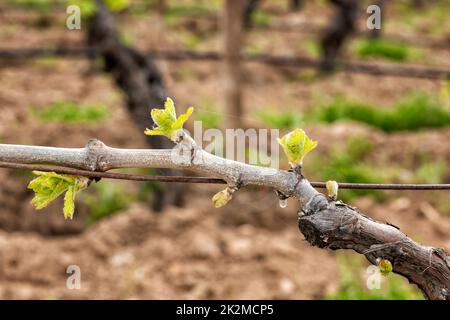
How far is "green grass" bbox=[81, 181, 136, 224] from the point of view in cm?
391

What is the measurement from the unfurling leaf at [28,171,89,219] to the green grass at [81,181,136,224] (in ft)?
8.44

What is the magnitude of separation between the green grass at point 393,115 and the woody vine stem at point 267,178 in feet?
13.2

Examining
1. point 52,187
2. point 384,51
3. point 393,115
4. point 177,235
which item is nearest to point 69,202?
point 52,187

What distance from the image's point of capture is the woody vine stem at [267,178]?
4.27ft

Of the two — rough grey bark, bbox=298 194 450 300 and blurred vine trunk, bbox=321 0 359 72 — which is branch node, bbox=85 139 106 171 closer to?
rough grey bark, bbox=298 194 450 300

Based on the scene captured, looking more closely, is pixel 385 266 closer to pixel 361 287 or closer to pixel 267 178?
pixel 267 178

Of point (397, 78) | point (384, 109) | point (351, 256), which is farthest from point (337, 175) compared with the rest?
point (397, 78)

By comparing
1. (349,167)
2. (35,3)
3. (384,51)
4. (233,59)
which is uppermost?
(35,3)

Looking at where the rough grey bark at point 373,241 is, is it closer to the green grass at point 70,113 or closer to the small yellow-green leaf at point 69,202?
the small yellow-green leaf at point 69,202

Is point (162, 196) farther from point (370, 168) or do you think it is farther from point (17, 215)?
point (370, 168)

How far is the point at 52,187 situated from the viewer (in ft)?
4.40

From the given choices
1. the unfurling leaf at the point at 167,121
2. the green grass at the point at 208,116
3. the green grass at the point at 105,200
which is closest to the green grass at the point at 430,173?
the green grass at the point at 208,116

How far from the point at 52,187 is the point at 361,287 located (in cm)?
202

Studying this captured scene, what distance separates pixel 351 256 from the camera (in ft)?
11.1
